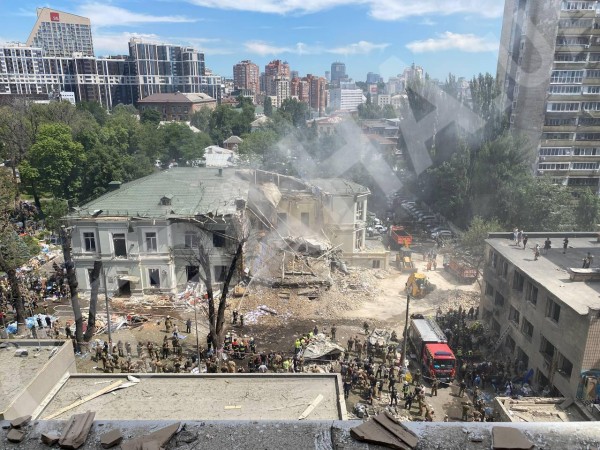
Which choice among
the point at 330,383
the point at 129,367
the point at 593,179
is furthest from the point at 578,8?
the point at 129,367

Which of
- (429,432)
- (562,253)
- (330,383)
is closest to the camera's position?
(429,432)

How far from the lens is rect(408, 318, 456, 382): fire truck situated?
61.4ft

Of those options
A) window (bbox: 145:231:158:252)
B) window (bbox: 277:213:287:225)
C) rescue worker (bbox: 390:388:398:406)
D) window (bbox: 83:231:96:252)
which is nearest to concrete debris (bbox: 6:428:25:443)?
rescue worker (bbox: 390:388:398:406)

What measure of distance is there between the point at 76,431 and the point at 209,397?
9.21m

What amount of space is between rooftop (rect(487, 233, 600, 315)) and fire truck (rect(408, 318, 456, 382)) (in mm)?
4910

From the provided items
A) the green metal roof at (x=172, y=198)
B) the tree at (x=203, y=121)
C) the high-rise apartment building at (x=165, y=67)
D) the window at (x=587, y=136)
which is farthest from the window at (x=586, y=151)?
the high-rise apartment building at (x=165, y=67)

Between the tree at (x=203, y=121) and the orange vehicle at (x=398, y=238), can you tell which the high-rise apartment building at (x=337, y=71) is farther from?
the orange vehicle at (x=398, y=238)

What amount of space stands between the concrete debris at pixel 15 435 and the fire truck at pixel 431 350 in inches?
700

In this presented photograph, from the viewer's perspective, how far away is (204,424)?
3.33 m

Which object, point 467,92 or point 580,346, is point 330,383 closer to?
point 580,346

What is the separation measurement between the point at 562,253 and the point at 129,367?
22103mm

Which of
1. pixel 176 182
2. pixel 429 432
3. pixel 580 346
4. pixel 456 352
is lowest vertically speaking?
pixel 456 352

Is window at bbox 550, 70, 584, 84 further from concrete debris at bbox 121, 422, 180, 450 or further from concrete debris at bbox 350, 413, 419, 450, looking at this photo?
concrete debris at bbox 121, 422, 180, 450

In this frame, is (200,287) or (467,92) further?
(467,92)
